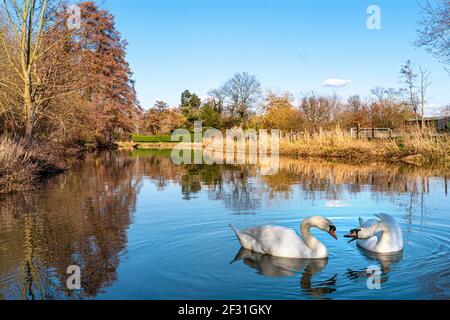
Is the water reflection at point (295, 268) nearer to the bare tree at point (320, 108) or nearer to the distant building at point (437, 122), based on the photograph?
the distant building at point (437, 122)

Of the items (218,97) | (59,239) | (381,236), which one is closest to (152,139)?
(218,97)

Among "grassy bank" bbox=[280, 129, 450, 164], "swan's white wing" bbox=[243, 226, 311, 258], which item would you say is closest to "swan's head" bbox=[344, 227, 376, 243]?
"swan's white wing" bbox=[243, 226, 311, 258]

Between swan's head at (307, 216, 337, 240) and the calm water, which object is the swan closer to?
swan's head at (307, 216, 337, 240)

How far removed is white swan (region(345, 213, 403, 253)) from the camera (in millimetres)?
6629

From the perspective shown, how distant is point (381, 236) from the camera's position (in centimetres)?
682

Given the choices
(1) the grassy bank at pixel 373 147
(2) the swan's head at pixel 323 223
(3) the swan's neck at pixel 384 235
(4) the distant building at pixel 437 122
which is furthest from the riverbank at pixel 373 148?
(2) the swan's head at pixel 323 223

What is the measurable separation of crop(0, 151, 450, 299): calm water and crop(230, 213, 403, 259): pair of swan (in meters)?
0.17

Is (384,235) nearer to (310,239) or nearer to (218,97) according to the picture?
(310,239)

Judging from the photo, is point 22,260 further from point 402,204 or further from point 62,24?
point 62,24

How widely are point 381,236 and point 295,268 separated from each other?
1750mm

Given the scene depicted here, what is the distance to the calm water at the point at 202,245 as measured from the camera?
5.11 meters
